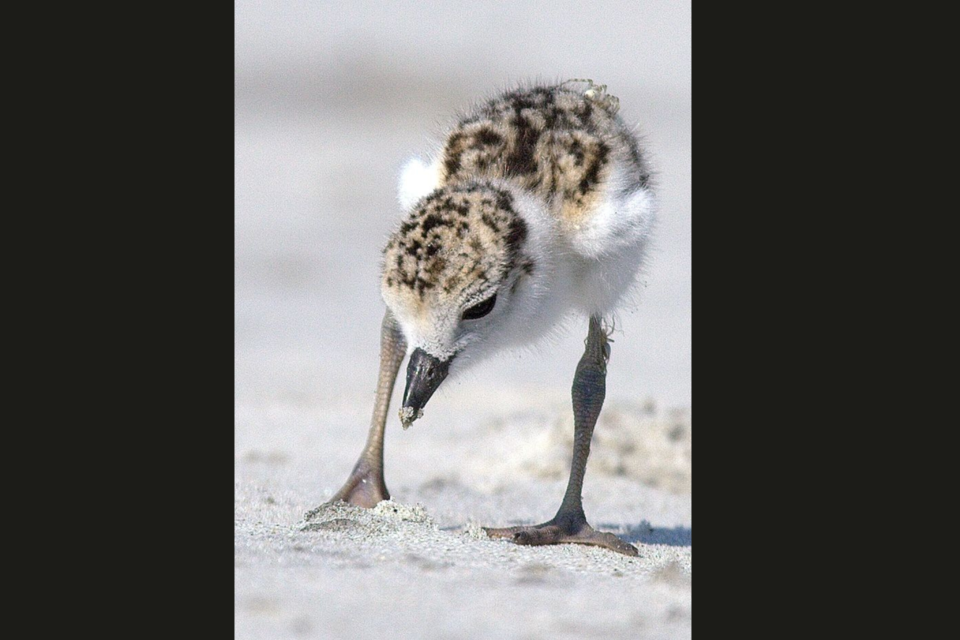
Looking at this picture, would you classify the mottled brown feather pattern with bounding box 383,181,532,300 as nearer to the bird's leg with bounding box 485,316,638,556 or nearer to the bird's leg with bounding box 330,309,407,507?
the bird's leg with bounding box 485,316,638,556

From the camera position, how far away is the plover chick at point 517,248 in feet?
11.6

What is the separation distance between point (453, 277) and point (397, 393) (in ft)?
11.9

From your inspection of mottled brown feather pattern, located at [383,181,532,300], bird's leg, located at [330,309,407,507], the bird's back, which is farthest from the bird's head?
bird's leg, located at [330,309,407,507]

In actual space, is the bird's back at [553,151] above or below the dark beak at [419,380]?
above

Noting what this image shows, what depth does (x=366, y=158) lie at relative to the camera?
1249 centimetres

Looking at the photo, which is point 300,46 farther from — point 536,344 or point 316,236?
point 536,344

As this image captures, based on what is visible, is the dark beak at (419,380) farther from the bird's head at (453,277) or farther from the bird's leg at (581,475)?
the bird's leg at (581,475)

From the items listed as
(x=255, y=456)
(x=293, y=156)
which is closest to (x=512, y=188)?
(x=255, y=456)

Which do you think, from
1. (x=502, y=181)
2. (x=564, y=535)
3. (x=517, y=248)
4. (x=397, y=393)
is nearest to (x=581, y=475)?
(x=564, y=535)

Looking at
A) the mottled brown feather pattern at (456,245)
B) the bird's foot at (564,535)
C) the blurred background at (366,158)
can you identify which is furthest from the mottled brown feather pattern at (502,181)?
the blurred background at (366,158)

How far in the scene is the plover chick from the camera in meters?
3.54

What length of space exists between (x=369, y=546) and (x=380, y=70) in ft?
36.9

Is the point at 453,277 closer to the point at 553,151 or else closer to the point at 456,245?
the point at 456,245

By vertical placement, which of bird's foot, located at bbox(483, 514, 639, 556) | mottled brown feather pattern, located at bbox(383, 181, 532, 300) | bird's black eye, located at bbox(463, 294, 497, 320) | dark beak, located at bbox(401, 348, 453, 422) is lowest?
bird's foot, located at bbox(483, 514, 639, 556)
